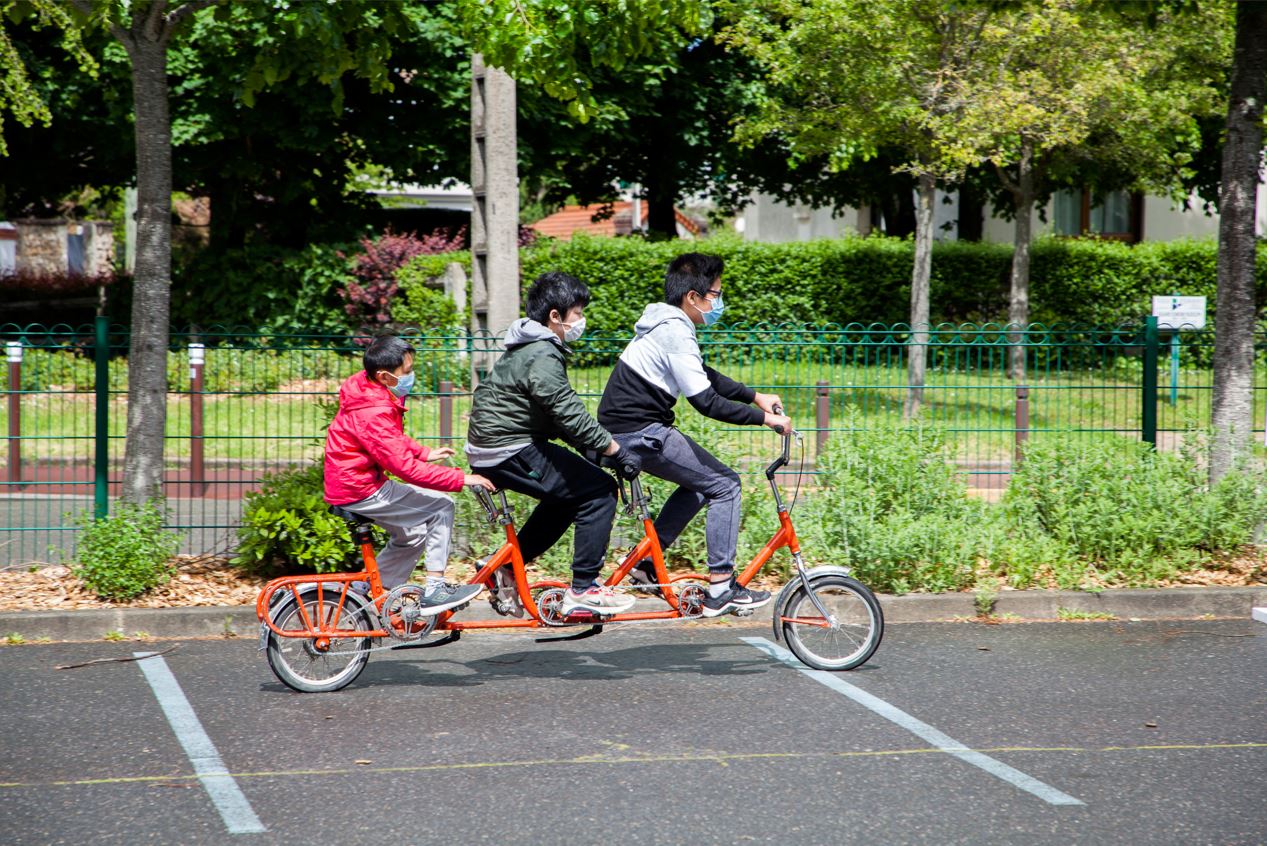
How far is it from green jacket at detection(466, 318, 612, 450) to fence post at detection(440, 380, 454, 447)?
8.79 ft

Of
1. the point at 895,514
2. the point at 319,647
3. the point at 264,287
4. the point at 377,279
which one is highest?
the point at 377,279

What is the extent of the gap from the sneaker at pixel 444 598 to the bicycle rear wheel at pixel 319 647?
28 centimetres

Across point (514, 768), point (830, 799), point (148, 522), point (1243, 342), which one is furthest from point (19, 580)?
point (1243, 342)

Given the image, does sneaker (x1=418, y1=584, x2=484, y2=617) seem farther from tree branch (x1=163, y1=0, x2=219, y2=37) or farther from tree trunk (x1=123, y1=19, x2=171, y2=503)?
tree branch (x1=163, y1=0, x2=219, y2=37)

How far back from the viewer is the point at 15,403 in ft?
29.5

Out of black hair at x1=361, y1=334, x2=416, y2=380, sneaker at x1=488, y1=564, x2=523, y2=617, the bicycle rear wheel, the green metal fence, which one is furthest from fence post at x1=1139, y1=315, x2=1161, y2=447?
the bicycle rear wheel

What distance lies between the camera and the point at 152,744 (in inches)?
210

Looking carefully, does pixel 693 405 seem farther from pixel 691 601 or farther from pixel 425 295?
pixel 425 295

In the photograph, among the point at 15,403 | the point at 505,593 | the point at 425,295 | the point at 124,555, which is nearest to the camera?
the point at 505,593

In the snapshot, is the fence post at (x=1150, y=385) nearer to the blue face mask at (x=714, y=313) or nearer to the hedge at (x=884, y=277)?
the blue face mask at (x=714, y=313)

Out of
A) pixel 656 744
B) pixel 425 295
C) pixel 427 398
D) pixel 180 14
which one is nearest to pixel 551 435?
pixel 656 744

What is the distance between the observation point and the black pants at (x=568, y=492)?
6141 millimetres

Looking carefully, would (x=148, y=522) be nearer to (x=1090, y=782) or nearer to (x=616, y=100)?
(x=1090, y=782)

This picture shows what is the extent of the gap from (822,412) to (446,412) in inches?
108
